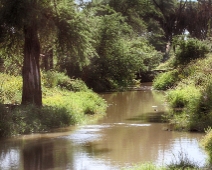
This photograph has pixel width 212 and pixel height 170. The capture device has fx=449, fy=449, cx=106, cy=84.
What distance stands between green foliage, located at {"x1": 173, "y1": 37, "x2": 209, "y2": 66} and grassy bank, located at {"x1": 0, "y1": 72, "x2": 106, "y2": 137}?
449 inches

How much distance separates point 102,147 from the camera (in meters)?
14.7

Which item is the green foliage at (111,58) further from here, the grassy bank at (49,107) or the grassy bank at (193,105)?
the grassy bank at (193,105)

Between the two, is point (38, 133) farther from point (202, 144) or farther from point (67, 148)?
point (202, 144)

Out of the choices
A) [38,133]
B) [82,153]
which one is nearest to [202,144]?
[82,153]

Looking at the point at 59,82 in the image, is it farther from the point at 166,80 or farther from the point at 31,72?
the point at 166,80

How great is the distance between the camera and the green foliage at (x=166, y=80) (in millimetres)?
36156

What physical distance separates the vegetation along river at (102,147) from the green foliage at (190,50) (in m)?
17.4

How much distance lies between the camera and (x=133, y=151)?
14086 mm

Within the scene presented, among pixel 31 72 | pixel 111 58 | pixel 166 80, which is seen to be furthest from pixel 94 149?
pixel 166 80

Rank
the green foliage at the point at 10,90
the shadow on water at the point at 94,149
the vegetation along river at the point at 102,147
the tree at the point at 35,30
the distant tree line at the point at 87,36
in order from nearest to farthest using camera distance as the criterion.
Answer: the vegetation along river at the point at 102,147, the shadow on water at the point at 94,149, the tree at the point at 35,30, the distant tree line at the point at 87,36, the green foliage at the point at 10,90

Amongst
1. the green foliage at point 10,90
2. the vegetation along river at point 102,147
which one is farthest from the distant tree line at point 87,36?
the vegetation along river at point 102,147

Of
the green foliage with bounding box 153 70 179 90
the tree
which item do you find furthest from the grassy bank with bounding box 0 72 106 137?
the green foliage with bounding box 153 70 179 90

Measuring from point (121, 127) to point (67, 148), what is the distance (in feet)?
16.4

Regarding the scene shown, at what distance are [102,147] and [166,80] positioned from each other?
24.4 meters
